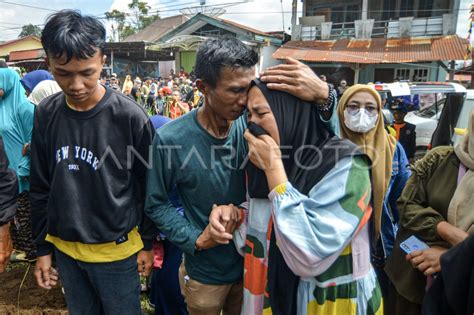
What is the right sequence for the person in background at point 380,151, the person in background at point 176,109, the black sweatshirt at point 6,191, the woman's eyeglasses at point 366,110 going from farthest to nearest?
the person in background at point 176,109, the woman's eyeglasses at point 366,110, the person in background at point 380,151, the black sweatshirt at point 6,191

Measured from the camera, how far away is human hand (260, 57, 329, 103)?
1.36m

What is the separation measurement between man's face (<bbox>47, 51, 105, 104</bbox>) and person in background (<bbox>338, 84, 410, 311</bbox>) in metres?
1.79

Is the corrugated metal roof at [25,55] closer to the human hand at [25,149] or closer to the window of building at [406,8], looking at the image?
the window of building at [406,8]

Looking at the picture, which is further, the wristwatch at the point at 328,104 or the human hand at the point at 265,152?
the wristwatch at the point at 328,104

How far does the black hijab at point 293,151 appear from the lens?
1.37m

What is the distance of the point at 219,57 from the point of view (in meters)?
1.57

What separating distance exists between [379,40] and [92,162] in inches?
699

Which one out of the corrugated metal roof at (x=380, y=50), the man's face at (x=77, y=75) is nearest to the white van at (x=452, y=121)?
the man's face at (x=77, y=75)

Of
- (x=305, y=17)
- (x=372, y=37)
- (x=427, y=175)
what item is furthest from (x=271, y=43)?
(x=427, y=175)

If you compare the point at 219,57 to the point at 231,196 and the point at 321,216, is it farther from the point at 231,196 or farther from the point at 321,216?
the point at 321,216

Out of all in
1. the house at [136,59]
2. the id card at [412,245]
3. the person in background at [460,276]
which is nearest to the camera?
the person in background at [460,276]

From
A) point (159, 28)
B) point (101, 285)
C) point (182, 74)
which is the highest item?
point (159, 28)

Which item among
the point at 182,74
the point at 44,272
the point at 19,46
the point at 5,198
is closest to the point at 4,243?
the point at 5,198

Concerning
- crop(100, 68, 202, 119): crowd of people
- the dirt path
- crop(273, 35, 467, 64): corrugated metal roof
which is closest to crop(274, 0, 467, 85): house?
crop(273, 35, 467, 64): corrugated metal roof
